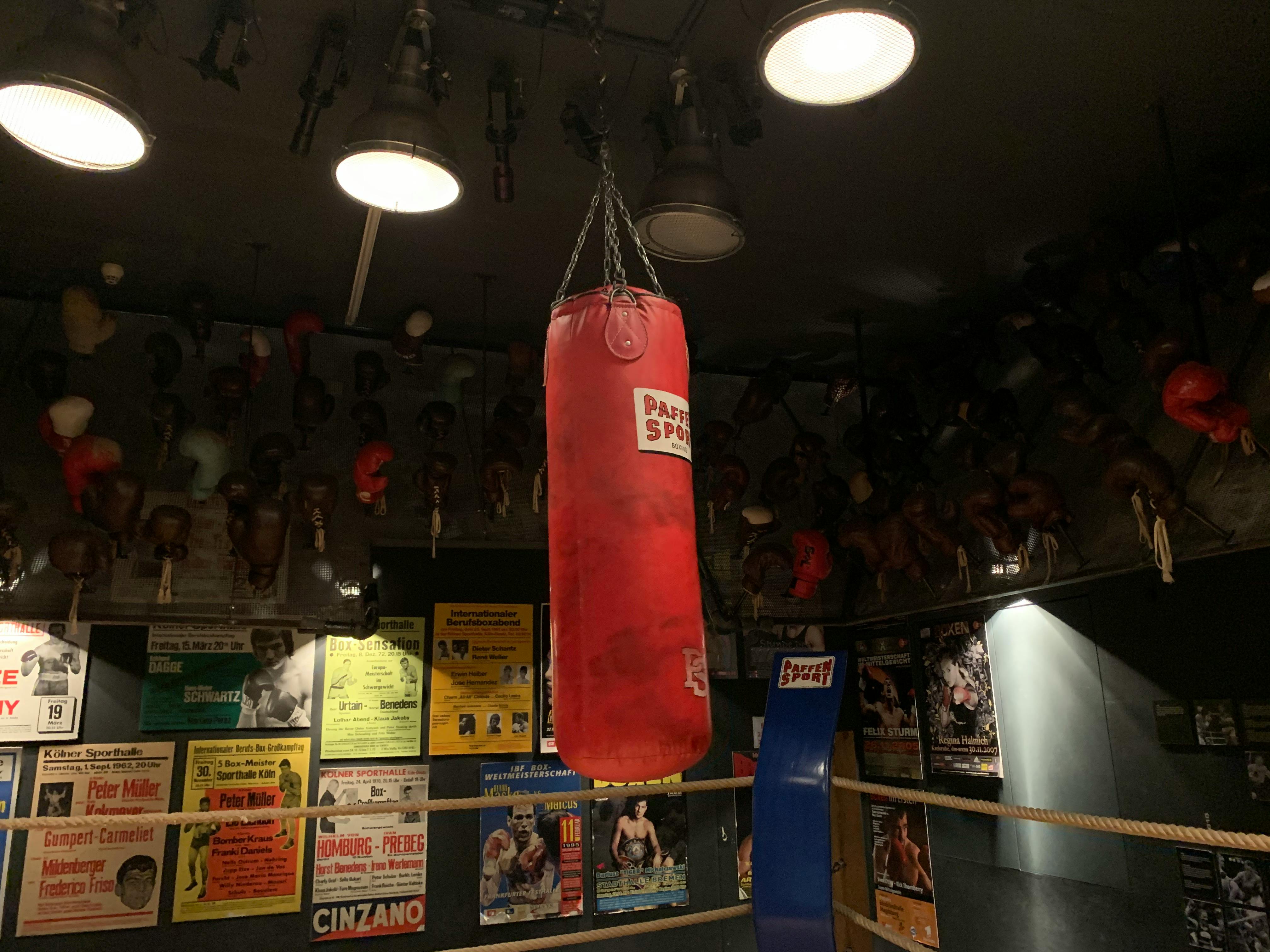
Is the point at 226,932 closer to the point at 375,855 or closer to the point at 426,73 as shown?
the point at 375,855

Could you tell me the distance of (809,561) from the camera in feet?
12.8

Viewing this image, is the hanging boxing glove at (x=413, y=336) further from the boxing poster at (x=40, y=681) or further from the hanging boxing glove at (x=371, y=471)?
the boxing poster at (x=40, y=681)

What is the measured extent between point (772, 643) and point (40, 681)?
315 centimetres

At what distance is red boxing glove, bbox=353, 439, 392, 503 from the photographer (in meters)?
3.46

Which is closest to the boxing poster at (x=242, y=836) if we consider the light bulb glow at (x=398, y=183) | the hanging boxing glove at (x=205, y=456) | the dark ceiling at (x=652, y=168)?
the hanging boxing glove at (x=205, y=456)

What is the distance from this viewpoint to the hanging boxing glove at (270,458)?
340cm

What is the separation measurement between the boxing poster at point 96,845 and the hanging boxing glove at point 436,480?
136cm

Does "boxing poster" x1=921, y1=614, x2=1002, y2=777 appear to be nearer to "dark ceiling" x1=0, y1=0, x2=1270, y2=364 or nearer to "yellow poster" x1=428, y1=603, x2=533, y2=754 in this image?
"dark ceiling" x1=0, y1=0, x2=1270, y2=364

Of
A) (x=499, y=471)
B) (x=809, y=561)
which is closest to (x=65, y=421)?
(x=499, y=471)

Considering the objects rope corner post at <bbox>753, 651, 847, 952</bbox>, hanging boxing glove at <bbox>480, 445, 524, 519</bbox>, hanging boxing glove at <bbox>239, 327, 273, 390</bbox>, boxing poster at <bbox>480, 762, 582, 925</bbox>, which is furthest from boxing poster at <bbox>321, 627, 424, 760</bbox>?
rope corner post at <bbox>753, 651, 847, 952</bbox>

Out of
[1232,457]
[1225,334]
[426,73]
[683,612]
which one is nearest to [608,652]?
[683,612]

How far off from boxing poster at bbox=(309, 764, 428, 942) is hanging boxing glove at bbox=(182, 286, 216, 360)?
1829 millimetres

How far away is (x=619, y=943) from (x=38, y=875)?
2.25 m

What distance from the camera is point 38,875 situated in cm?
307
